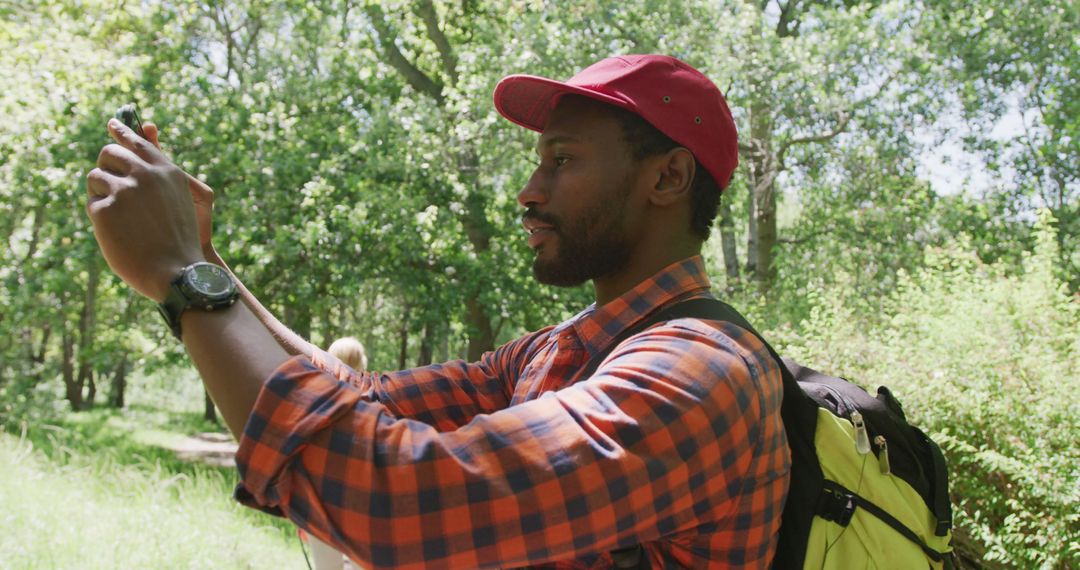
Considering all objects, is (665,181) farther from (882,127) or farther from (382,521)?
(882,127)

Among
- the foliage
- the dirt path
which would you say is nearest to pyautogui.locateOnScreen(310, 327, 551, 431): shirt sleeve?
the foliage

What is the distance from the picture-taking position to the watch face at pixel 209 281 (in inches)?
44.0

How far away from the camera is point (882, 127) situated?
1095 centimetres

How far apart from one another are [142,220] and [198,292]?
15cm

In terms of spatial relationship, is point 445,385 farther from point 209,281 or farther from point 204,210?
point 209,281

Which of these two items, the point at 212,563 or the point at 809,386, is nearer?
the point at 809,386

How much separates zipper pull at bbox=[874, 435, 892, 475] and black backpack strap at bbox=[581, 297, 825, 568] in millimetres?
158

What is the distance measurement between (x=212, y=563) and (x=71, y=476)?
3.32m

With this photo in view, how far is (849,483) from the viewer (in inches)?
61.9

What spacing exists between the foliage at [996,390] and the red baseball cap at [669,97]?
12.4 feet

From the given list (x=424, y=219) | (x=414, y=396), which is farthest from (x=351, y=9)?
(x=414, y=396)

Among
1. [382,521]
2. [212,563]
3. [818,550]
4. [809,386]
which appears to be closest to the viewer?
[382,521]

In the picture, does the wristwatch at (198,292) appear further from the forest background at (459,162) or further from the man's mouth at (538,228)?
the forest background at (459,162)

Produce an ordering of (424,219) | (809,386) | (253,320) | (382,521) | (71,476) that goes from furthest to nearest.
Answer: (424,219) < (71,476) < (809,386) < (253,320) < (382,521)
